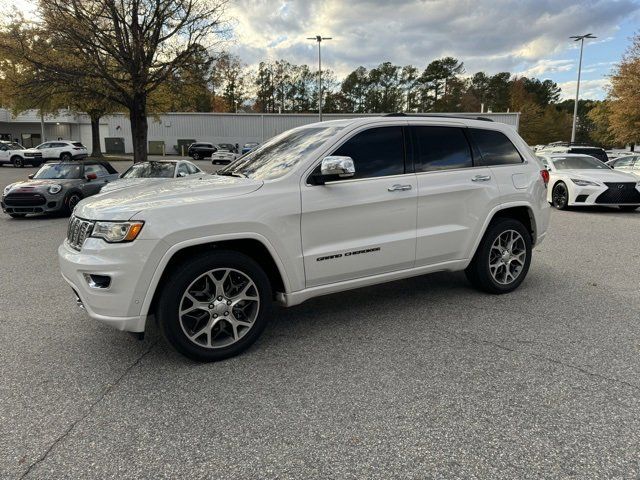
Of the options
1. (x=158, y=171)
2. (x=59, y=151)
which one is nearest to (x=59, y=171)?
(x=158, y=171)

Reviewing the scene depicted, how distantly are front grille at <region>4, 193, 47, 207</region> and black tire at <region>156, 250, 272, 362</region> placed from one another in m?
9.78

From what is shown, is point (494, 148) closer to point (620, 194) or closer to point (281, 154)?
point (281, 154)

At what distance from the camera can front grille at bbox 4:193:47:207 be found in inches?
438

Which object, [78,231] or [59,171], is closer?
[78,231]

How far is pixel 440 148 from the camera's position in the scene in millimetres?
4621

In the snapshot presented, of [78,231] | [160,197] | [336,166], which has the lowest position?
[78,231]

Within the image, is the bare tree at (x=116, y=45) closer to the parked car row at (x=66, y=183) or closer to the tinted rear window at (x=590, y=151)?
the parked car row at (x=66, y=183)

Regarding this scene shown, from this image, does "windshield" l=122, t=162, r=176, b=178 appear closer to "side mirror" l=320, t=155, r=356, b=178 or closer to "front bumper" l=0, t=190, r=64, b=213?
"front bumper" l=0, t=190, r=64, b=213

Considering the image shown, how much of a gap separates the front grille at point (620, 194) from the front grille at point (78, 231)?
39.2 feet

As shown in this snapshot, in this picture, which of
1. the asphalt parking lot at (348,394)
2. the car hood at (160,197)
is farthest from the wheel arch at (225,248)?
the asphalt parking lot at (348,394)

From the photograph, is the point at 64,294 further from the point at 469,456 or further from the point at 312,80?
the point at 312,80

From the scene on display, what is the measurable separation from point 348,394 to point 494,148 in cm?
332

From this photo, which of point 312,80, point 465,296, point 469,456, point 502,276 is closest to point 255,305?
point 469,456

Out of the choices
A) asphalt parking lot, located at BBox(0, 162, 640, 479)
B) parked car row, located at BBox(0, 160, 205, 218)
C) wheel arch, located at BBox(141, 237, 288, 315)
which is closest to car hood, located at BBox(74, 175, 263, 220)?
wheel arch, located at BBox(141, 237, 288, 315)
